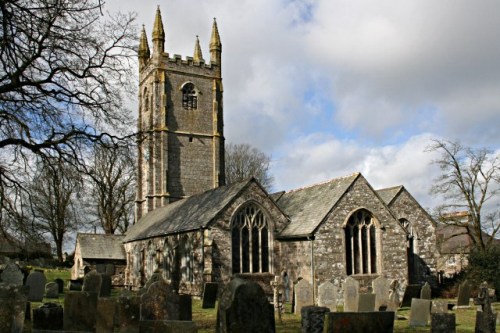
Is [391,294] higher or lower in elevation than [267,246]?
lower

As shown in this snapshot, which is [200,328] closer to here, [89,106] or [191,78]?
[89,106]

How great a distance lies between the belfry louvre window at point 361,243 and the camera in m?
23.7

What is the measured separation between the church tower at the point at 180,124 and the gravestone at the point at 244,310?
31.2m

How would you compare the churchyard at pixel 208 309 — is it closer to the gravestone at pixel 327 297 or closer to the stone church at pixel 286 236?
the gravestone at pixel 327 297

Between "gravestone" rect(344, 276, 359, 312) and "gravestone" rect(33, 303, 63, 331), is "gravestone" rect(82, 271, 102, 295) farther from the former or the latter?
"gravestone" rect(344, 276, 359, 312)

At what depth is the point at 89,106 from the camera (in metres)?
16.4

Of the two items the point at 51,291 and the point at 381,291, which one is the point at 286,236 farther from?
the point at 51,291

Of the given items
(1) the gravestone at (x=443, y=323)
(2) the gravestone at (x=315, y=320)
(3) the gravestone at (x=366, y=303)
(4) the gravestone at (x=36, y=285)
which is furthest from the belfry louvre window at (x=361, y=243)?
(2) the gravestone at (x=315, y=320)

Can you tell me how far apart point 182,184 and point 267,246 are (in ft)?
51.7

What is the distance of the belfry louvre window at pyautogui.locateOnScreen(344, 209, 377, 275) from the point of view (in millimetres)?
23719

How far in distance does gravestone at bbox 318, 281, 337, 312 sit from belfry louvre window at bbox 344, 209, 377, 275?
245 inches

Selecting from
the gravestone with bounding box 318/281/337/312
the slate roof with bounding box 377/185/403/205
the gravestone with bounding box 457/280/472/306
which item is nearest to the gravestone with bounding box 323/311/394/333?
the gravestone with bounding box 318/281/337/312

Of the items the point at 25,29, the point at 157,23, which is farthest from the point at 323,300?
the point at 157,23

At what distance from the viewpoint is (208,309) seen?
1972cm
